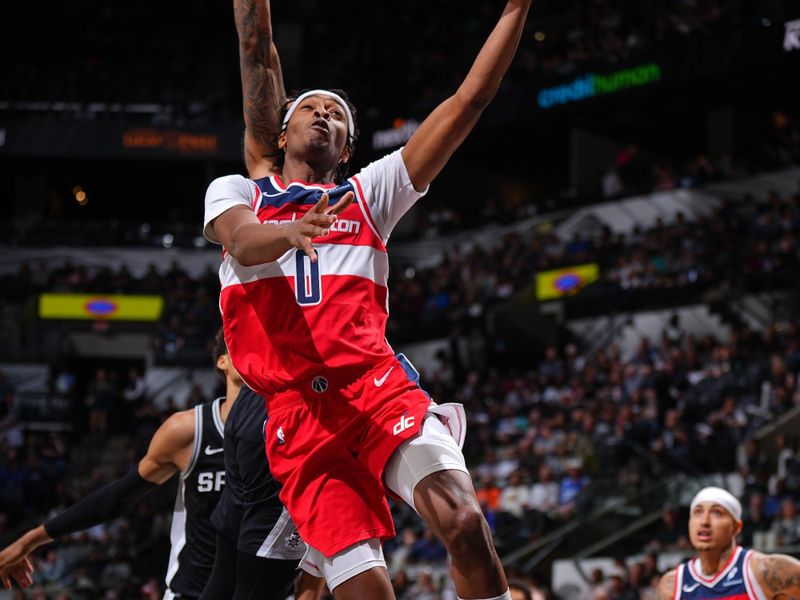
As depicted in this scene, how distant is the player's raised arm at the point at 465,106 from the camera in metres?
3.66

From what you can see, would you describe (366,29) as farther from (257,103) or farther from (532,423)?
(257,103)

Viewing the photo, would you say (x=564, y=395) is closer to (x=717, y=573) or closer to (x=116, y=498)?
(x=717, y=573)

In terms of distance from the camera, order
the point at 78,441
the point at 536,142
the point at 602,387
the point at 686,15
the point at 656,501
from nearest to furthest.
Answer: the point at 656,501, the point at 602,387, the point at 78,441, the point at 686,15, the point at 536,142

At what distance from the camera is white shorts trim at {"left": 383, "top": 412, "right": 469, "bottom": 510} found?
3.46 m

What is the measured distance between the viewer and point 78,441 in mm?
22766

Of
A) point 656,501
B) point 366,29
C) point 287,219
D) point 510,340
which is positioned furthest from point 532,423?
point 366,29

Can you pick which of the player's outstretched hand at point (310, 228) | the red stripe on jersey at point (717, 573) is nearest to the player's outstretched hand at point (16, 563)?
the player's outstretched hand at point (310, 228)

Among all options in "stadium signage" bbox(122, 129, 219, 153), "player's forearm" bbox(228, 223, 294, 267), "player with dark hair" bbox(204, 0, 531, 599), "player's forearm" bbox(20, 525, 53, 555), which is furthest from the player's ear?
"stadium signage" bbox(122, 129, 219, 153)

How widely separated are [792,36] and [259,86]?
18682 millimetres

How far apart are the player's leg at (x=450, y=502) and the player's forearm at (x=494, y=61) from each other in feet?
3.42

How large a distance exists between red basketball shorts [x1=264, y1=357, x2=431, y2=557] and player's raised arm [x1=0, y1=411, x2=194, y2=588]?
1.54m

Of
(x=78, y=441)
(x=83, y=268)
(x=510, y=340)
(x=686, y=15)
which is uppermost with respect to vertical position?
(x=686, y=15)

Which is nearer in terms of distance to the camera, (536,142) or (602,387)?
(602,387)

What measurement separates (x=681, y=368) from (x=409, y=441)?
551 inches
